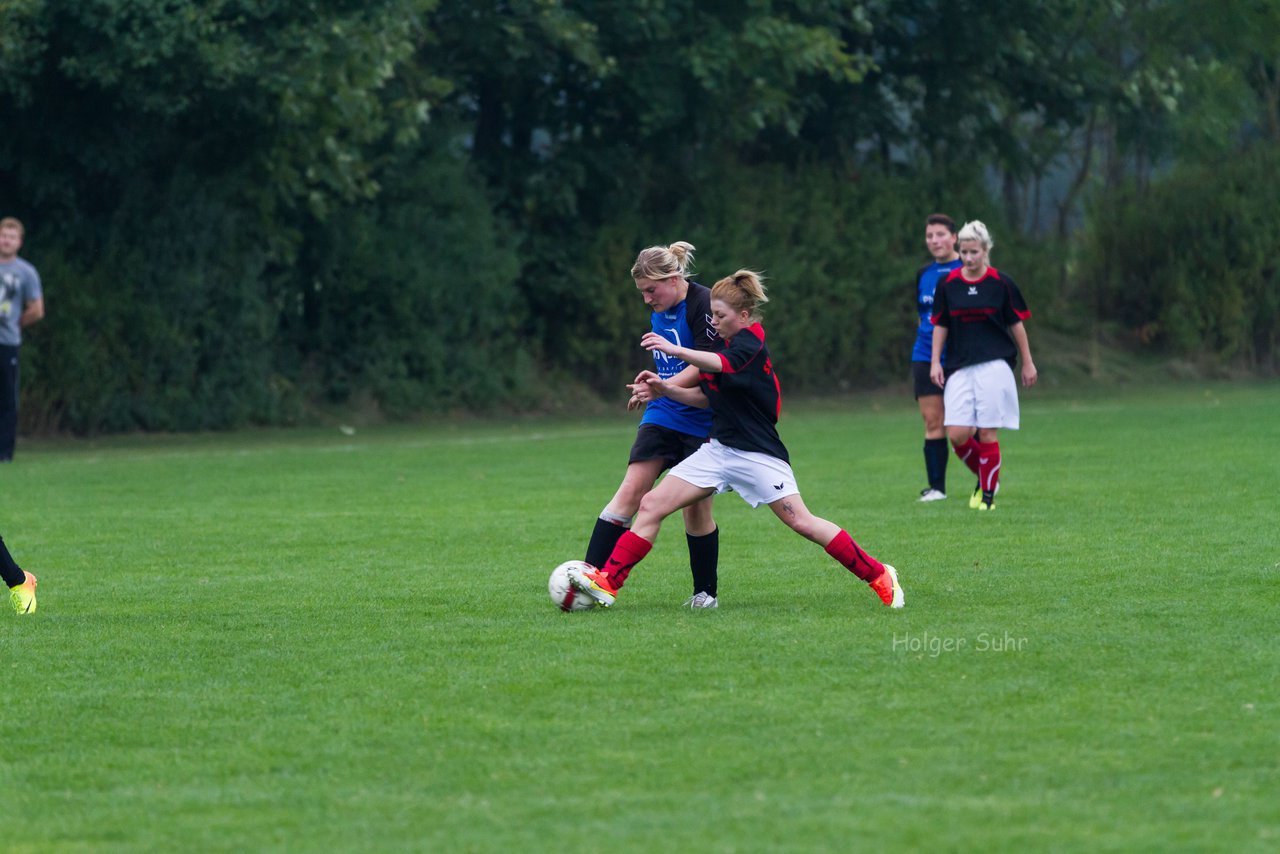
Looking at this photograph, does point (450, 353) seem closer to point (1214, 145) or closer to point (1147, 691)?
point (1214, 145)

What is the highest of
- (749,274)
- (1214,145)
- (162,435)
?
(1214,145)

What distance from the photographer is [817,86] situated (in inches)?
1114

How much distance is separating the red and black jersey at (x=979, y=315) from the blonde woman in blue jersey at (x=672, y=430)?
180 inches

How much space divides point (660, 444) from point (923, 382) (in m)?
5.68

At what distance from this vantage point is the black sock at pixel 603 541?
29.8ft

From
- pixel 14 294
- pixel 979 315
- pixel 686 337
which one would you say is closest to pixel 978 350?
pixel 979 315

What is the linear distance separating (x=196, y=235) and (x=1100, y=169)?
63.4ft

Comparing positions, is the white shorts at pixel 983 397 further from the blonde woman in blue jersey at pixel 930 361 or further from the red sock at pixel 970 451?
the blonde woman in blue jersey at pixel 930 361

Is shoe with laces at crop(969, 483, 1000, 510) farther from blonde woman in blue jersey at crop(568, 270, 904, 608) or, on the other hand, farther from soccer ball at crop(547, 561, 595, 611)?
soccer ball at crop(547, 561, 595, 611)

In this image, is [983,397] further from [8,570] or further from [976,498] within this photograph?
[8,570]

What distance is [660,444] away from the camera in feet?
29.8

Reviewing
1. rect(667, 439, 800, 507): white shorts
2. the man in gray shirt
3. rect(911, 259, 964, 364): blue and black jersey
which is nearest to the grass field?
rect(667, 439, 800, 507): white shorts

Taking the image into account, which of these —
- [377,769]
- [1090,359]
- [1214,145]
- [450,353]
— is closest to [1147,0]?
[1214,145]

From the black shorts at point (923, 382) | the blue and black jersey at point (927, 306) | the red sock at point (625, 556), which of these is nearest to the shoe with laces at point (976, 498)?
the black shorts at point (923, 382)
